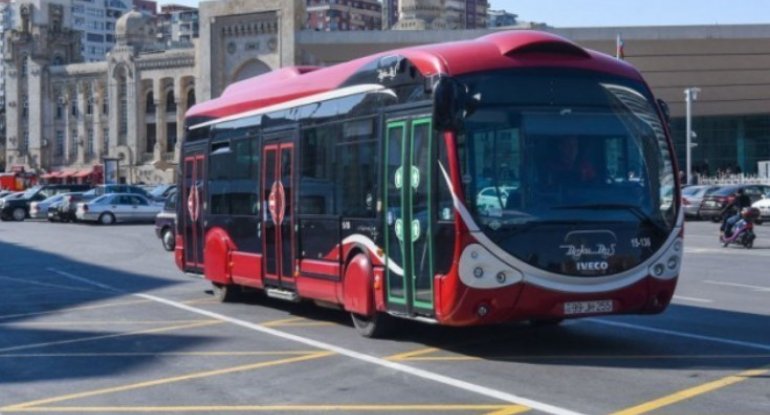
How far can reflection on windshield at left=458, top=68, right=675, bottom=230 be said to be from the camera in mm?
11031

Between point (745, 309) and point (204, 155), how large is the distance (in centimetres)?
816

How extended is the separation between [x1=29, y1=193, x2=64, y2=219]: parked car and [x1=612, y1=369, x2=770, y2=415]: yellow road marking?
4726cm

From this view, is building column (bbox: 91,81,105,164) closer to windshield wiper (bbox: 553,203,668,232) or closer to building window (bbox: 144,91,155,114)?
building window (bbox: 144,91,155,114)

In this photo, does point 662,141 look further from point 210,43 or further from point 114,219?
point 210,43

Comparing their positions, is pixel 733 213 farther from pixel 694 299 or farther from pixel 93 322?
pixel 93 322

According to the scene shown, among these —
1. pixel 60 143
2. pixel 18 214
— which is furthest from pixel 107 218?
pixel 60 143

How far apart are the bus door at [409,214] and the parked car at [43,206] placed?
4439 cm

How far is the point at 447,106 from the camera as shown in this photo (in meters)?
10.9

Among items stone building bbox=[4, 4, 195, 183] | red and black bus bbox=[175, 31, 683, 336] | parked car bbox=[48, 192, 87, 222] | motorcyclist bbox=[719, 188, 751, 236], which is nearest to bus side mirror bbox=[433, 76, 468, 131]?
red and black bus bbox=[175, 31, 683, 336]

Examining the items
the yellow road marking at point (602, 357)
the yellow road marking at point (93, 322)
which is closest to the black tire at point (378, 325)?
the yellow road marking at point (602, 357)

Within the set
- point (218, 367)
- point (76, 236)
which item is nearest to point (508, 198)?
point (218, 367)

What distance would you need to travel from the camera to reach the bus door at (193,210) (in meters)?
18.2

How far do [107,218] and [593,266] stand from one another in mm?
41213

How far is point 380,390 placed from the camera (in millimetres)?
9898
